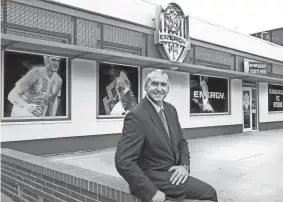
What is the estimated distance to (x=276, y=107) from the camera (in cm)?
1920

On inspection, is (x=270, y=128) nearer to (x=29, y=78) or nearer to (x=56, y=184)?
(x=29, y=78)

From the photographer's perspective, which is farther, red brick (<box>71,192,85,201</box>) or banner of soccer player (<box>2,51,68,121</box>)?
banner of soccer player (<box>2,51,68,121</box>)

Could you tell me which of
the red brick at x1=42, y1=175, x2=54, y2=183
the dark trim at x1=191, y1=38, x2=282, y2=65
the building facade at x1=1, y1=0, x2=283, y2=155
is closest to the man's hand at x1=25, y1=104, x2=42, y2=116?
the building facade at x1=1, y1=0, x2=283, y2=155

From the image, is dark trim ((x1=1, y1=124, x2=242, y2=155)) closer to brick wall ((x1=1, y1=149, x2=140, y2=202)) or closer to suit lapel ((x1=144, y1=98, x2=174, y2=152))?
brick wall ((x1=1, y1=149, x2=140, y2=202))

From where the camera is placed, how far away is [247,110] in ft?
55.4

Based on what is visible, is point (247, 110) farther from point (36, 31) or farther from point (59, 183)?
point (59, 183)

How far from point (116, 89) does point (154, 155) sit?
26.8 feet

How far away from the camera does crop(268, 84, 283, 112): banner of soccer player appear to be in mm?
18734

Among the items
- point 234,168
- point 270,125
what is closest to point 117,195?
point 234,168

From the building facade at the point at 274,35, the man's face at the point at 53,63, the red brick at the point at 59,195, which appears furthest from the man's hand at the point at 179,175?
the building facade at the point at 274,35

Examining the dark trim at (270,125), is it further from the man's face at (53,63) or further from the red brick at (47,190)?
the red brick at (47,190)

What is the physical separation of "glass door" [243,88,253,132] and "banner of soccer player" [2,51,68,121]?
11.3 meters

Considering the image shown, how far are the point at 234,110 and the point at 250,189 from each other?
1107cm

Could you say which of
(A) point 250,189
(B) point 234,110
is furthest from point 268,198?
(B) point 234,110
